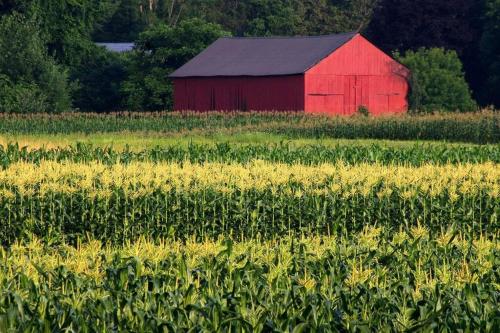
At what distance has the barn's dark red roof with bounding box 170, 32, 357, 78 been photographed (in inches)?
2746

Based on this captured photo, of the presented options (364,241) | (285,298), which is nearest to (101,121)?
(364,241)

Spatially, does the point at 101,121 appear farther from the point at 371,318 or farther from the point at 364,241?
the point at 371,318

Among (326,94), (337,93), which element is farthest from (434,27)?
(326,94)

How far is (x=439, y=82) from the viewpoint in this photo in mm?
73375

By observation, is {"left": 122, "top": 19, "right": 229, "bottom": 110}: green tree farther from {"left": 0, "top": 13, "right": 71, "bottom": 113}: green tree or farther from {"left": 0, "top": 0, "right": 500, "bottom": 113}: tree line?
{"left": 0, "top": 13, "right": 71, "bottom": 113}: green tree

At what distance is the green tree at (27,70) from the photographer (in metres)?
70.8

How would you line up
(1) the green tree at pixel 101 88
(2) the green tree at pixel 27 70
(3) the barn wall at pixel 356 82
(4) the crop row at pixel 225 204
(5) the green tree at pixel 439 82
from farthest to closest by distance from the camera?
(1) the green tree at pixel 101 88 < (5) the green tree at pixel 439 82 < (2) the green tree at pixel 27 70 < (3) the barn wall at pixel 356 82 < (4) the crop row at pixel 225 204

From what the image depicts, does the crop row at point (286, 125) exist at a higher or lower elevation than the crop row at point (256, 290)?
lower

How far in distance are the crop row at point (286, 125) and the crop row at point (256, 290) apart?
3946 centimetres

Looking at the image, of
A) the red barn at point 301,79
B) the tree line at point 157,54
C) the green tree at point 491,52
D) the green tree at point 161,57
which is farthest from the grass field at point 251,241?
the green tree at point 161,57

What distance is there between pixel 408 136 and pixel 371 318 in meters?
44.8

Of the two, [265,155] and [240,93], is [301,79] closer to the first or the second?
[240,93]

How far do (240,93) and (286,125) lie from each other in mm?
14622

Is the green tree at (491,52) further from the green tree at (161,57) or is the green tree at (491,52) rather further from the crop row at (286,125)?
the crop row at (286,125)
